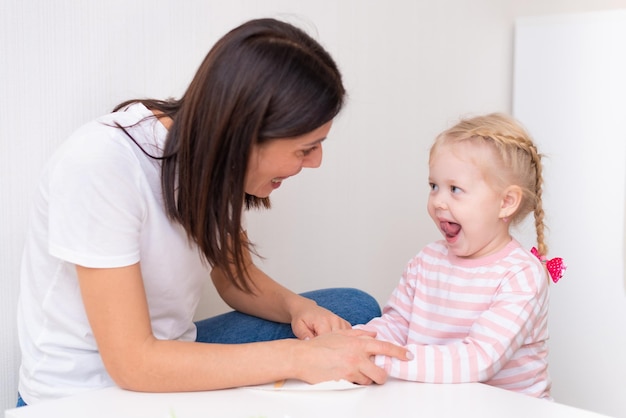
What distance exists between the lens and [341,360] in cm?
106

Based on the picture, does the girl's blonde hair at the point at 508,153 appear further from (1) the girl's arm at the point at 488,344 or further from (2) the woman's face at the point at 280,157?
(2) the woman's face at the point at 280,157

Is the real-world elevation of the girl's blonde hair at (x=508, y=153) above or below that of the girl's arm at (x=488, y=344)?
above

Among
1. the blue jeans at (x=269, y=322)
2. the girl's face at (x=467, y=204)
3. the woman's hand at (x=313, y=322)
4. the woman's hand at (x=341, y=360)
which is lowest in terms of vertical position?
the blue jeans at (x=269, y=322)

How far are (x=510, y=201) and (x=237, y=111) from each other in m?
0.52

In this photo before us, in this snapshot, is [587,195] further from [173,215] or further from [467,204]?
[173,215]

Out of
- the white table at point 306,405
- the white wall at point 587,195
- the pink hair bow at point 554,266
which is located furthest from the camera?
the white wall at point 587,195

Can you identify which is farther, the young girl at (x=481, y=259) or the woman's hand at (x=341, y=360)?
the young girl at (x=481, y=259)

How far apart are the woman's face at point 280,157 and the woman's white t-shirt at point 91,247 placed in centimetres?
14

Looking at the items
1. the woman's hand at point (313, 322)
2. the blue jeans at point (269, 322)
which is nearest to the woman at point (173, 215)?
the woman's hand at point (313, 322)

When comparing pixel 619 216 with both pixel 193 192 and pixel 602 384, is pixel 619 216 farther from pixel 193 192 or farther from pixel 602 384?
pixel 193 192

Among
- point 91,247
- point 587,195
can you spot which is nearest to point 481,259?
point 91,247

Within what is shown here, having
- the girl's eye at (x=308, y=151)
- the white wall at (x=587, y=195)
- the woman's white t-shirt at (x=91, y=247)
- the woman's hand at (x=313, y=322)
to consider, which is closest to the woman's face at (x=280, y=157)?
the girl's eye at (x=308, y=151)

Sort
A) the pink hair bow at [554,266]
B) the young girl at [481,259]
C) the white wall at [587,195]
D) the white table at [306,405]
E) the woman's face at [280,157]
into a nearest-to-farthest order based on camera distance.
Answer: the white table at [306,405] → the woman's face at [280,157] → the young girl at [481,259] → the pink hair bow at [554,266] → the white wall at [587,195]

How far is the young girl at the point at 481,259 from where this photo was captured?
1.26 m
